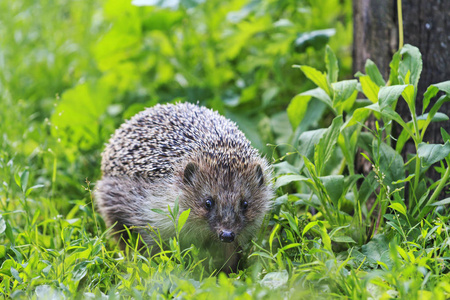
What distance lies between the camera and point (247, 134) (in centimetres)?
636

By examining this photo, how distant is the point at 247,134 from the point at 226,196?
214cm

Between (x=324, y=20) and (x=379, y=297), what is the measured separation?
4320 mm

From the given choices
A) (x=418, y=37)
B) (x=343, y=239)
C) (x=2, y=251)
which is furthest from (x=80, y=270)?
(x=418, y=37)

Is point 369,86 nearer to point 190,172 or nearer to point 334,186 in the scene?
point 334,186

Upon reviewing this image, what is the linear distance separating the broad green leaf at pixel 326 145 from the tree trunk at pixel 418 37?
0.88 metres

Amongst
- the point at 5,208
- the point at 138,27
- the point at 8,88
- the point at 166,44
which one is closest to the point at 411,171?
the point at 5,208

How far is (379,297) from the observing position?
3.25 meters

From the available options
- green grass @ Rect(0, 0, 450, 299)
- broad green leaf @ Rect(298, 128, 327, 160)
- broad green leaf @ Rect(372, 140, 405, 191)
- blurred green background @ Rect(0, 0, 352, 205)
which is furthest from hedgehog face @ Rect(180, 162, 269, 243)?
broad green leaf @ Rect(372, 140, 405, 191)

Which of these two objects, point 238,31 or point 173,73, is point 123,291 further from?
point 173,73

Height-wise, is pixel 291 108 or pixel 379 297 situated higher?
pixel 291 108

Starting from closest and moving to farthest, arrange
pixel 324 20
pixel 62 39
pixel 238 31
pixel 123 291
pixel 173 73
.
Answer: pixel 123 291, pixel 324 20, pixel 238 31, pixel 173 73, pixel 62 39

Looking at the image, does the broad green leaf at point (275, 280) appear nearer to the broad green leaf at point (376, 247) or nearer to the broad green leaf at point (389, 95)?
the broad green leaf at point (376, 247)

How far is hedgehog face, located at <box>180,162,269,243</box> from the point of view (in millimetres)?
4297

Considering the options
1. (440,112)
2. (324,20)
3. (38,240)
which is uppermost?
(324,20)
